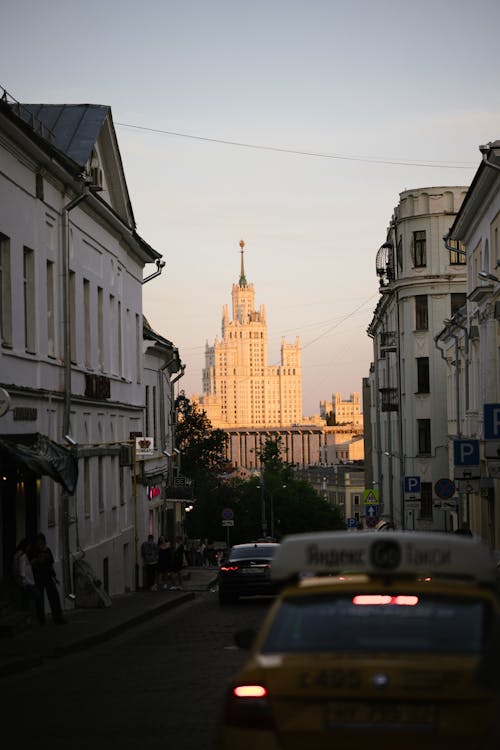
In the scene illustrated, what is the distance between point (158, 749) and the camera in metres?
9.09

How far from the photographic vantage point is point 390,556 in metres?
6.68

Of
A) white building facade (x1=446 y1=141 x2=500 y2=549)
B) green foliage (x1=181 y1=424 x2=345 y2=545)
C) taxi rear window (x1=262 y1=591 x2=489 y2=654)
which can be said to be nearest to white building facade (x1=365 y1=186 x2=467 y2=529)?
white building facade (x1=446 y1=141 x2=500 y2=549)

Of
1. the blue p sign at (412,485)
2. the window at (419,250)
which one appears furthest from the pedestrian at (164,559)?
the window at (419,250)

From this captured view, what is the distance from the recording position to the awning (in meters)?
18.4

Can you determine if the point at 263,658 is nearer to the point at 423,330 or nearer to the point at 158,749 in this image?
the point at 158,749

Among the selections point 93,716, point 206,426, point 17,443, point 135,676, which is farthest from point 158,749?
point 206,426

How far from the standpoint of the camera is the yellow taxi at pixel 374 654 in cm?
589

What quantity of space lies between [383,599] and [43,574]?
564 inches

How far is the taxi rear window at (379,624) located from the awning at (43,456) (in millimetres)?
11970

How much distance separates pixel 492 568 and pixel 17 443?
1373 centimetres

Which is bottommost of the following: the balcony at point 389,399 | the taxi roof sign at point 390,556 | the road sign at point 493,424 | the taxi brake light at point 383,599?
the taxi brake light at point 383,599

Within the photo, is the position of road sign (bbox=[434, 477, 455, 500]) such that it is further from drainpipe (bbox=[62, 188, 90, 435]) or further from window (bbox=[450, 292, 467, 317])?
window (bbox=[450, 292, 467, 317])

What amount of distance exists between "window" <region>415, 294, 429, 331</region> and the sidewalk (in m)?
30.5

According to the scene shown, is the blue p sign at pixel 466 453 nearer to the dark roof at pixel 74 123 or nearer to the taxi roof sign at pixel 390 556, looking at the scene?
the dark roof at pixel 74 123
